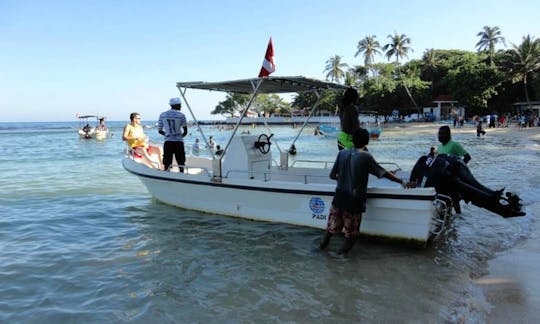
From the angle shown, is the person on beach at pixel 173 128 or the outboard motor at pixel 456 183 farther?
the person on beach at pixel 173 128

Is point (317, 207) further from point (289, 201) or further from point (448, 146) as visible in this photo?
point (448, 146)

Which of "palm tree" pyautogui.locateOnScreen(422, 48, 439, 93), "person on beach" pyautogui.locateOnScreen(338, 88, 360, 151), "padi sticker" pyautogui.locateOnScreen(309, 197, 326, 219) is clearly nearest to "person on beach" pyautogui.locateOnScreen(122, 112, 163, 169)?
"padi sticker" pyautogui.locateOnScreen(309, 197, 326, 219)

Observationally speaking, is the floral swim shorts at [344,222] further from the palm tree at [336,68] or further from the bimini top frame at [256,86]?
the palm tree at [336,68]

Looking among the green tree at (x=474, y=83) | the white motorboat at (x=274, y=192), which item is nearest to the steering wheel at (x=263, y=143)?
the white motorboat at (x=274, y=192)

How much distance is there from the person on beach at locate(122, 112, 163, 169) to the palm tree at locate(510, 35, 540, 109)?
50465 mm

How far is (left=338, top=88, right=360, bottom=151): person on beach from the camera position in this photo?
20.9 feet

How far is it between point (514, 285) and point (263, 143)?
4.80m

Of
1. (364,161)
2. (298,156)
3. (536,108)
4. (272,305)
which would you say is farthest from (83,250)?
(536,108)

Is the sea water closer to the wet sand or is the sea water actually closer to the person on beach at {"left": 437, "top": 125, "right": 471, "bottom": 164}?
the wet sand

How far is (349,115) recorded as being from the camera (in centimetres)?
641

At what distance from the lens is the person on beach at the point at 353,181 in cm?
529

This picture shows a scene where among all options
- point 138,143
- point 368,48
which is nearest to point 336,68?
point 368,48

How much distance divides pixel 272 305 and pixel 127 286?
6.29ft

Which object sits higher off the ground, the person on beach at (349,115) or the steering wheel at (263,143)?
the person on beach at (349,115)
